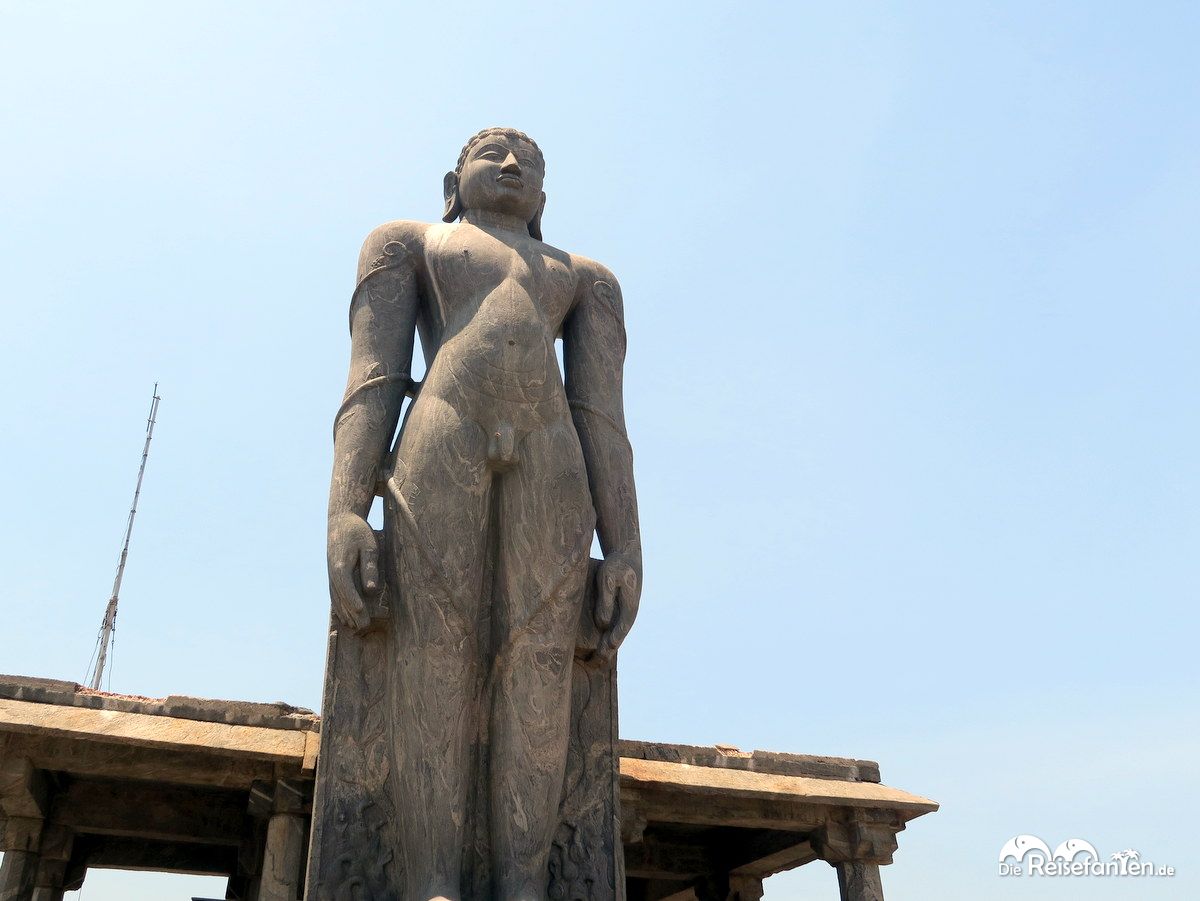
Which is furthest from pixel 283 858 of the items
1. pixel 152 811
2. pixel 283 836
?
pixel 152 811

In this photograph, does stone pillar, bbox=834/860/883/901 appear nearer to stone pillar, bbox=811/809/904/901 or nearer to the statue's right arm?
stone pillar, bbox=811/809/904/901

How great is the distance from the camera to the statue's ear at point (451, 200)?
6.58 meters

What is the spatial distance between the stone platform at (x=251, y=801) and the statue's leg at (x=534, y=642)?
208 cm

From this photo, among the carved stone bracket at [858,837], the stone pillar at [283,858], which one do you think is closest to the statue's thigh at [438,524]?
the stone pillar at [283,858]

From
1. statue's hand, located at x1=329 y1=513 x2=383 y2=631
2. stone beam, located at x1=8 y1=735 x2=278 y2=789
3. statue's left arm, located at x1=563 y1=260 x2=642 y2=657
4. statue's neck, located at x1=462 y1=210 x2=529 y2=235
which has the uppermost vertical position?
statue's neck, located at x1=462 y1=210 x2=529 y2=235

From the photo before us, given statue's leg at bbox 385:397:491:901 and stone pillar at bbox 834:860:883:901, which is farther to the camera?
stone pillar at bbox 834:860:883:901

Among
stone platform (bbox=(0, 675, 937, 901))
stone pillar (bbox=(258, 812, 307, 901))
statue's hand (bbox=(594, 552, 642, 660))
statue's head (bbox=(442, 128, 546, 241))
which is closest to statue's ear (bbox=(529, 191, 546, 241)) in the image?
statue's head (bbox=(442, 128, 546, 241))

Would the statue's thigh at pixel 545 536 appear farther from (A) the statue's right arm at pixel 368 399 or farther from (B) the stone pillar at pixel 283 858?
(B) the stone pillar at pixel 283 858

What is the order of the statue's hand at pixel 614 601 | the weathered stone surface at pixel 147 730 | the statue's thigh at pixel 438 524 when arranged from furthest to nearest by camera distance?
the weathered stone surface at pixel 147 730 → the statue's hand at pixel 614 601 → the statue's thigh at pixel 438 524

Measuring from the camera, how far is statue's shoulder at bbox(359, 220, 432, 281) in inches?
238

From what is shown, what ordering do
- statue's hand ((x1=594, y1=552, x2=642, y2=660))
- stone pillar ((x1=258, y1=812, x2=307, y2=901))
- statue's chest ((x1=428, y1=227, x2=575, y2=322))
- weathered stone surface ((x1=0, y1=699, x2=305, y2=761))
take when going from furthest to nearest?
stone pillar ((x1=258, y1=812, x2=307, y2=901)) < weathered stone surface ((x1=0, y1=699, x2=305, y2=761)) < statue's chest ((x1=428, y1=227, x2=575, y2=322)) < statue's hand ((x1=594, y1=552, x2=642, y2=660))

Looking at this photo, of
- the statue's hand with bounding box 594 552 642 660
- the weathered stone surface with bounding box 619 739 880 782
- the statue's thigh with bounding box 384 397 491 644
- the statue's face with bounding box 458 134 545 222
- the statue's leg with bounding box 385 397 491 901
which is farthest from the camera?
the weathered stone surface with bounding box 619 739 880 782

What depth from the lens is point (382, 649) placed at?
5.42 m

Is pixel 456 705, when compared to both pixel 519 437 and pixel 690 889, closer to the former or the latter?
pixel 519 437
